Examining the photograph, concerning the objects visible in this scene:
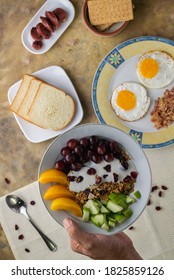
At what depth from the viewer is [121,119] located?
204 cm

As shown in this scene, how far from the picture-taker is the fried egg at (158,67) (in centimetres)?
200

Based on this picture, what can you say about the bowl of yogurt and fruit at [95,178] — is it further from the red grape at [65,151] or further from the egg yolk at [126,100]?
the egg yolk at [126,100]

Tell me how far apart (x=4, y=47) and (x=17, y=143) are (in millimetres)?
511

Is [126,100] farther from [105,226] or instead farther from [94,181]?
[105,226]

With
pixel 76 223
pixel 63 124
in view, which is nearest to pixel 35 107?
pixel 63 124

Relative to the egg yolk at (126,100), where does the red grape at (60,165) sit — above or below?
above

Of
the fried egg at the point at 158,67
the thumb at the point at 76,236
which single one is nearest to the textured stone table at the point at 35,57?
the fried egg at the point at 158,67

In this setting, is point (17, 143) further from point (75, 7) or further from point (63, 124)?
point (75, 7)

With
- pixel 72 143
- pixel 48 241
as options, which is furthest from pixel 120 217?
pixel 48 241

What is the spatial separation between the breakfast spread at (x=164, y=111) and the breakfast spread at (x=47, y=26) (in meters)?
0.64

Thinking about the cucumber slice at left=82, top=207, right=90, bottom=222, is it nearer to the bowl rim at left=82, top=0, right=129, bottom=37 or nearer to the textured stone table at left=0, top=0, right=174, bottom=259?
the textured stone table at left=0, top=0, right=174, bottom=259

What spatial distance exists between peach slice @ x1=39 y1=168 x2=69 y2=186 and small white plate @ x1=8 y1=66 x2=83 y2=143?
14.6 inches

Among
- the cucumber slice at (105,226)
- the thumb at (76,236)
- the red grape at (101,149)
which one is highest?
the red grape at (101,149)

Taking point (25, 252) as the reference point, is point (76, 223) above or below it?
above
